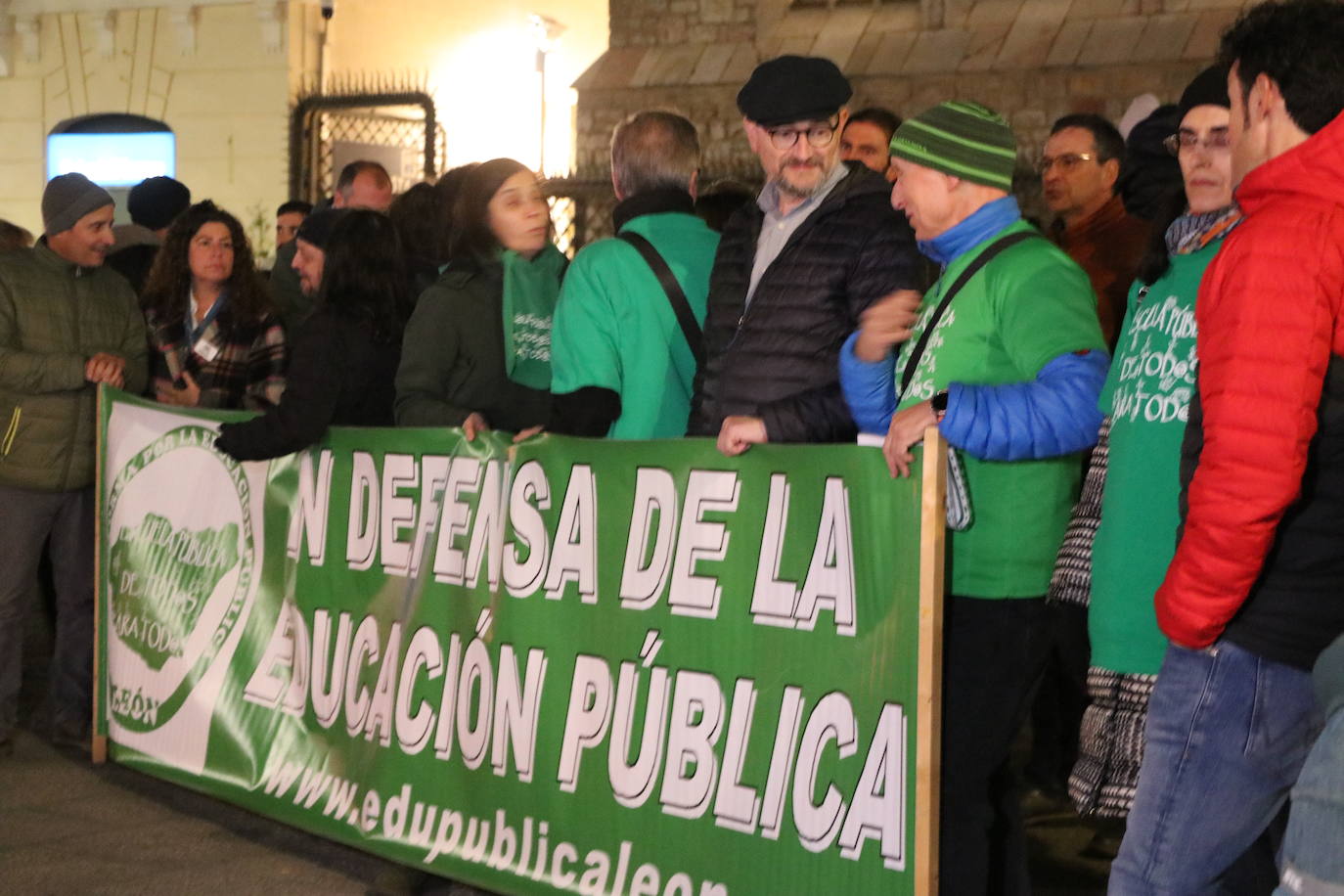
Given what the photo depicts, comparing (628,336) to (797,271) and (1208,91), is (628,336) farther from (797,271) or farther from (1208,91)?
(1208,91)

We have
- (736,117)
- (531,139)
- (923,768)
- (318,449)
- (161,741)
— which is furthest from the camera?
(531,139)

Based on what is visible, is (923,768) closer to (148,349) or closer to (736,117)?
(148,349)

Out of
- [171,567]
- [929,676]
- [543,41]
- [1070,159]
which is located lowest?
[171,567]

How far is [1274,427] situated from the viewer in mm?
2736

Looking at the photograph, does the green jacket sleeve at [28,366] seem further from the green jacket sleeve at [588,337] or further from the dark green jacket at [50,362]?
the green jacket sleeve at [588,337]

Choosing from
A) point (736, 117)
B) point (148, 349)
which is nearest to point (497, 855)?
point (148, 349)

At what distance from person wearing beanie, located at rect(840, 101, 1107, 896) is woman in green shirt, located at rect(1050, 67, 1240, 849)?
0.15 m

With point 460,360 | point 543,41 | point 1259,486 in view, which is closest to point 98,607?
point 460,360

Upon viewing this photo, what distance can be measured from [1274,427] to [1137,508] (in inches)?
26.7

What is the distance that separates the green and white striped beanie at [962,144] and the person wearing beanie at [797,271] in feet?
1.28

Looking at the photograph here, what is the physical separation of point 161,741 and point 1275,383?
182 inches

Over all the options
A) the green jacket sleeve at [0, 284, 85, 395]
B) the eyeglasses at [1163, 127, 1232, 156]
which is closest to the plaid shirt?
the green jacket sleeve at [0, 284, 85, 395]

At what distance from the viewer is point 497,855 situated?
487cm

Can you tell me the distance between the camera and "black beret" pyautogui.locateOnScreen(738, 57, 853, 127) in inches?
173
